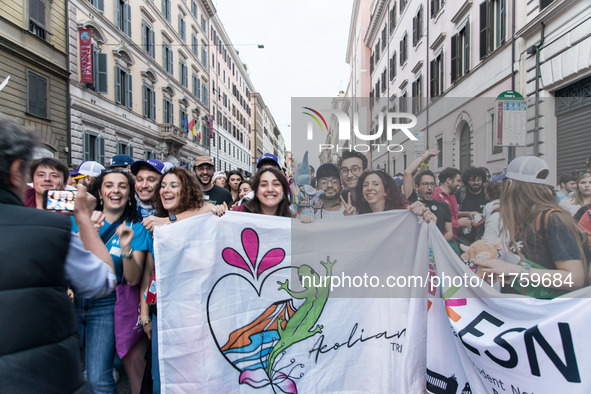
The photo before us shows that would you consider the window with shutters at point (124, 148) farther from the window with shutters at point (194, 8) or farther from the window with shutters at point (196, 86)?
the window with shutters at point (194, 8)

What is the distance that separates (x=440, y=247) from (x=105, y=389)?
7.89ft

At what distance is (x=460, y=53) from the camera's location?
1345 cm

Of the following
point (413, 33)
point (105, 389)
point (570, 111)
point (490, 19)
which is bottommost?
point (105, 389)

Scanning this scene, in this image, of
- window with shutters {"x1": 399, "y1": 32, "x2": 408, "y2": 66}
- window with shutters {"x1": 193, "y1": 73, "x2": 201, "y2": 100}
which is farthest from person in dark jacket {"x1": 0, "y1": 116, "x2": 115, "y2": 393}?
window with shutters {"x1": 193, "y1": 73, "x2": 201, "y2": 100}

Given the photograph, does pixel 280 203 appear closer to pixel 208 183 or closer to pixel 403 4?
pixel 208 183

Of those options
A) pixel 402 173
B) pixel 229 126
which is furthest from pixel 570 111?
pixel 229 126

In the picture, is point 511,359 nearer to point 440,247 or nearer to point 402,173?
point 440,247

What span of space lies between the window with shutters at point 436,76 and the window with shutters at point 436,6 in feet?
6.15

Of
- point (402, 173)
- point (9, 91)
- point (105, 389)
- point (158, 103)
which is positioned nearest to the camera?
point (105, 389)

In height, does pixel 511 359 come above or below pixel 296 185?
below

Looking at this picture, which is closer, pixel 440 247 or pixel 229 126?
pixel 440 247

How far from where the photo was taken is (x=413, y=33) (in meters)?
19.1

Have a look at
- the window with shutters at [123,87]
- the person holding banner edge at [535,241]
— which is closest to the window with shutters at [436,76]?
the person holding banner edge at [535,241]

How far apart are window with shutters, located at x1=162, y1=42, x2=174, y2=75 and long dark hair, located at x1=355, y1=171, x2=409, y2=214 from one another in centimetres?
2728
